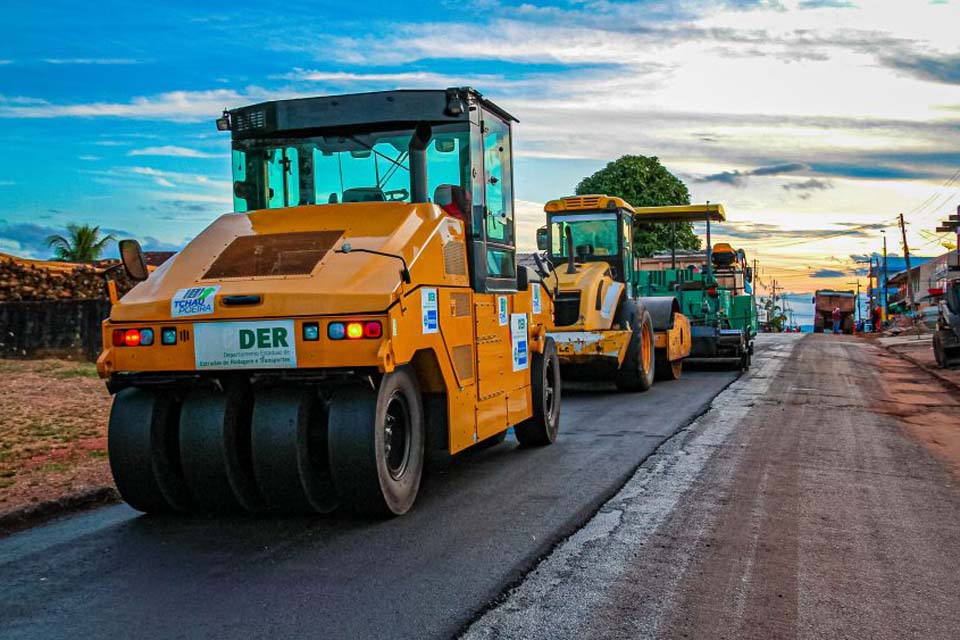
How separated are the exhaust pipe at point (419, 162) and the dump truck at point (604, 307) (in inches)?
231

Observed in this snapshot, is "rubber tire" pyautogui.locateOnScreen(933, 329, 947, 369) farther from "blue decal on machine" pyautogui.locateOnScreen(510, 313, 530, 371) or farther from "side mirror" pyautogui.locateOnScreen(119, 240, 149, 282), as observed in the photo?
"side mirror" pyautogui.locateOnScreen(119, 240, 149, 282)

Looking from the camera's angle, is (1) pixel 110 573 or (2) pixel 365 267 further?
(2) pixel 365 267

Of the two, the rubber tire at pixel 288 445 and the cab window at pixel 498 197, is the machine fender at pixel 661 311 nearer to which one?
the cab window at pixel 498 197

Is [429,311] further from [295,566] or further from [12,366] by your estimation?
[12,366]

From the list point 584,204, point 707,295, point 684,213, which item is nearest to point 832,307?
point 707,295

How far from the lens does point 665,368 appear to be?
57.8ft

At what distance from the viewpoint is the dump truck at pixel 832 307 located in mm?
65938

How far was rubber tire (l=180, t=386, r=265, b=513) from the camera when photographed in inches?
242

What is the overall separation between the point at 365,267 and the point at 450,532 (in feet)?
5.56

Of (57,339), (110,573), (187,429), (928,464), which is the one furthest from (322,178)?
(57,339)

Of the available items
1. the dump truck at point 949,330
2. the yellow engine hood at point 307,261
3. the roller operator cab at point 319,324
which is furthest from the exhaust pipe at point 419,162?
the dump truck at point 949,330

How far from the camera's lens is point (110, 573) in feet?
17.5

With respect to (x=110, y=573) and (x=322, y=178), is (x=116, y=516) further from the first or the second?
(x=322, y=178)

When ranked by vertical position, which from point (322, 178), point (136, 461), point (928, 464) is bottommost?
point (928, 464)
